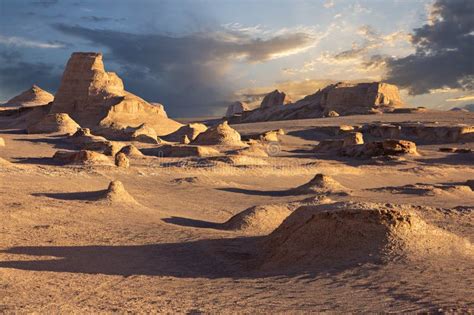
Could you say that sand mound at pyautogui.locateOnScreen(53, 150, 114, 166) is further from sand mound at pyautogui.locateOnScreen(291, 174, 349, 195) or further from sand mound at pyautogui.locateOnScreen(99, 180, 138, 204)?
sand mound at pyautogui.locateOnScreen(291, 174, 349, 195)

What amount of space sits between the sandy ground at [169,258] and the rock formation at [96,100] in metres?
34.9

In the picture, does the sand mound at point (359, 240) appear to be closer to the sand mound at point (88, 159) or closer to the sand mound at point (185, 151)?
the sand mound at point (88, 159)

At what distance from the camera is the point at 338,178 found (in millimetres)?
25078

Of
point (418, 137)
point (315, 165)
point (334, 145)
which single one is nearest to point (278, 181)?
point (315, 165)

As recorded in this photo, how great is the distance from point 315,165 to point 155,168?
9716 mm

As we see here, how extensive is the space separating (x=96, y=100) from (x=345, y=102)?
45522 mm

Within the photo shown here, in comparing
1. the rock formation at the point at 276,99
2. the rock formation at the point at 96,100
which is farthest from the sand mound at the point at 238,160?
the rock formation at the point at 276,99

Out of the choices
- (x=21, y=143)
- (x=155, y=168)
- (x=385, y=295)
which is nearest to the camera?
(x=385, y=295)

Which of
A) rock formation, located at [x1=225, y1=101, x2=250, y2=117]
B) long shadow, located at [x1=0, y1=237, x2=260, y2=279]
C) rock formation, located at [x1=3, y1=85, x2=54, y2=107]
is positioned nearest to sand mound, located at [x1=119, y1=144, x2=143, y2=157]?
long shadow, located at [x1=0, y1=237, x2=260, y2=279]

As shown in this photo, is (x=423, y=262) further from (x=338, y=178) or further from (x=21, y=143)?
(x=21, y=143)

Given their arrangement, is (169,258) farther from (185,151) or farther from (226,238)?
(185,151)

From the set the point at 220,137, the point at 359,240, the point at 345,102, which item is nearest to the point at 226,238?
the point at 359,240

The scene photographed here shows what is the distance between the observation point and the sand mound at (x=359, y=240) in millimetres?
7094

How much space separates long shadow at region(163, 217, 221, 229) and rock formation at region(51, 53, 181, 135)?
1654 inches
